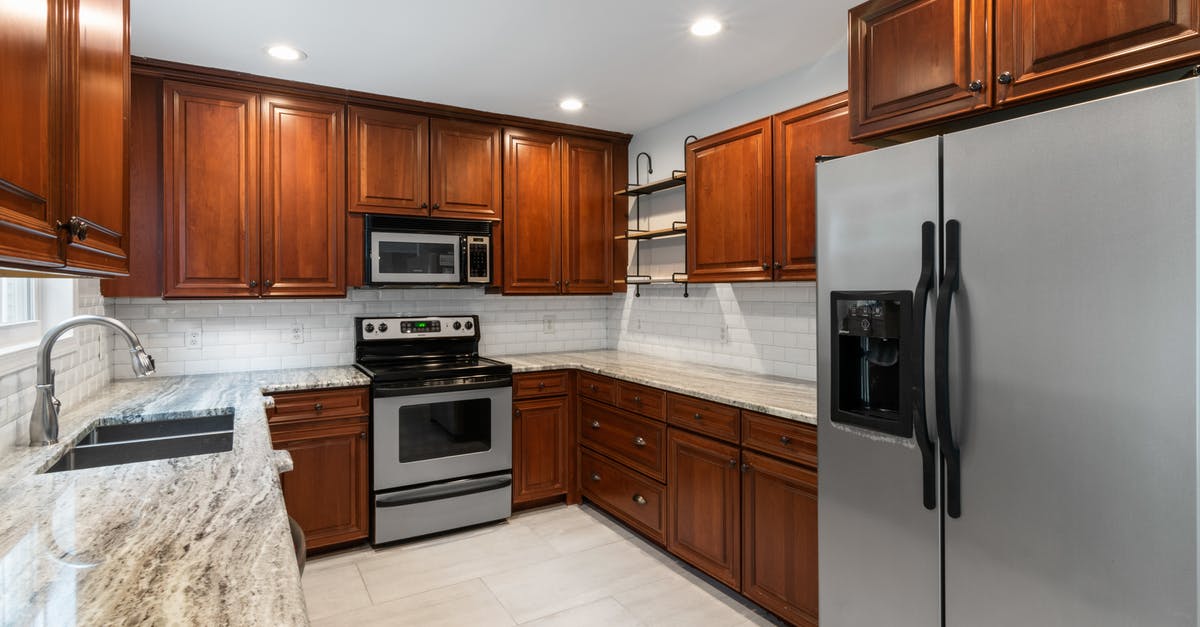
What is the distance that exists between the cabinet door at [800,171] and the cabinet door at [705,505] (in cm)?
86

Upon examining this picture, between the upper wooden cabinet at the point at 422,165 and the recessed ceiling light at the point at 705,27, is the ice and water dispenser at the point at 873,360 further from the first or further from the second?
the upper wooden cabinet at the point at 422,165

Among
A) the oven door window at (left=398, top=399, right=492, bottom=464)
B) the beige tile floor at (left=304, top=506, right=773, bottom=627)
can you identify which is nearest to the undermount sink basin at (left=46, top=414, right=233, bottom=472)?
the beige tile floor at (left=304, top=506, right=773, bottom=627)

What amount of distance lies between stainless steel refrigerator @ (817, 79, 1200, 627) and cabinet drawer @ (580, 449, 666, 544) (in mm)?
1214

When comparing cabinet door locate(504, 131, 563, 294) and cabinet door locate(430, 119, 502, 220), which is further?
cabinet door locate(504, 131, 563, 294)

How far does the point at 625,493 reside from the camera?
10.9ft

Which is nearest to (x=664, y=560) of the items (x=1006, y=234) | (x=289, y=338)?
(x=1006, y=234)

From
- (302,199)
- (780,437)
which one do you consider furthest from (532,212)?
(780,437)

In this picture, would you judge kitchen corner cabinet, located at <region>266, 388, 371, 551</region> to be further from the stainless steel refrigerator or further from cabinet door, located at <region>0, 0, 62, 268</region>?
the stainless steel refrigerator

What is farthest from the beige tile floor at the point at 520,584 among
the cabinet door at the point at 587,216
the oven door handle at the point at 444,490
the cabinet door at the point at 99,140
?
the cabinet door at the point at 99,140

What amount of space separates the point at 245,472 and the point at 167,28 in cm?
210

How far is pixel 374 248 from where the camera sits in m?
3.41

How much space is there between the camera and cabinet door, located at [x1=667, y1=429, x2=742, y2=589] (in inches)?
102

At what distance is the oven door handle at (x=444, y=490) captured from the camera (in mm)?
3188

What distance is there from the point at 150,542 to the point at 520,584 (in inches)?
79.1
